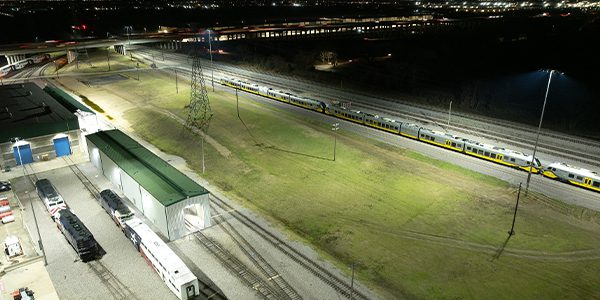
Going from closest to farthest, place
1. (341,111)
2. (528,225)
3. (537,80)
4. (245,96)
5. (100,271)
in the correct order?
(100,271) → (528,225) → (341,111) → (245,96) → (537,80)

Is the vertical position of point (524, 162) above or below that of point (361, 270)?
above

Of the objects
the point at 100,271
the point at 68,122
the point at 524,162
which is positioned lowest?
the point at 100,271

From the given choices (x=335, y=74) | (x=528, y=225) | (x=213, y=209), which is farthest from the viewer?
(x=335, y=74)

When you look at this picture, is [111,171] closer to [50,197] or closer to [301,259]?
[50,197]

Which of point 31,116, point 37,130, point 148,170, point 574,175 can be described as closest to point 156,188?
point 148,170

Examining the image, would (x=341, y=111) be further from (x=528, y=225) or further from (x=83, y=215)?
(x=83, y=215)

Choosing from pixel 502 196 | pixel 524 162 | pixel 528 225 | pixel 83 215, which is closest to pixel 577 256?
pixel 528 225

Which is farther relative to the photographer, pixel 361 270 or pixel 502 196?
pixel 502 196
